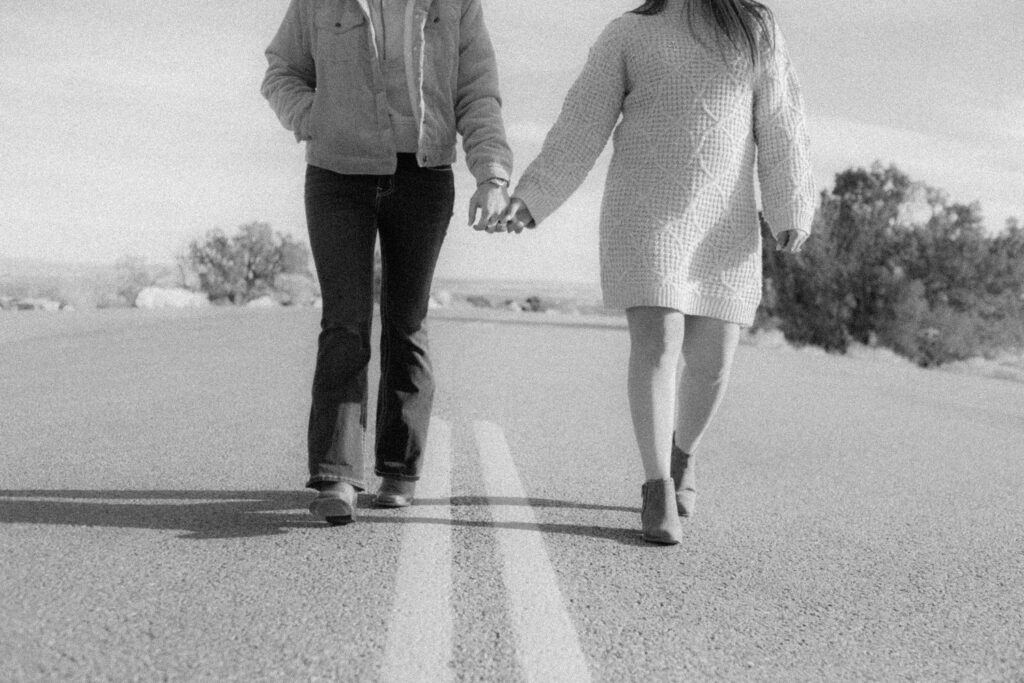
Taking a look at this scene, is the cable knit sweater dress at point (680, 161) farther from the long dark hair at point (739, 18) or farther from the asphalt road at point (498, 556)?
the asphalt road at point (498, 556)

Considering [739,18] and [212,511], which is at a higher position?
[739,18]

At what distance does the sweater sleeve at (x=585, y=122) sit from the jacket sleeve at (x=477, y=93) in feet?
0.52

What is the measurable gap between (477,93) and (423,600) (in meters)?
1.86

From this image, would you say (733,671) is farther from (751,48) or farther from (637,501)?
(751,48)

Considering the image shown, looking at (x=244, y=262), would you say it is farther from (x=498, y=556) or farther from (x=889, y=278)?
(x=498, y=556)

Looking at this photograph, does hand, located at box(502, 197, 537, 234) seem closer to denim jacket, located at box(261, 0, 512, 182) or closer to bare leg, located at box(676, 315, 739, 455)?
denim jacket, located at box(261, 0, 512, 182)

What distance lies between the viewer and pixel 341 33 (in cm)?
358

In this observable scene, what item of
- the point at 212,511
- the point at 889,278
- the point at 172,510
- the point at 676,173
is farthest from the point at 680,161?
the point at 889,278

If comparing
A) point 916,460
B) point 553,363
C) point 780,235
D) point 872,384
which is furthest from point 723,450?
point 872,384

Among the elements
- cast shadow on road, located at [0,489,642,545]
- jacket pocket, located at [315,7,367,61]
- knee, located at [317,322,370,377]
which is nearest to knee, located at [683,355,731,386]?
cast shadow on road, located at [0,489,642,545]

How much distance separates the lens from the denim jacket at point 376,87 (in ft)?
11.7

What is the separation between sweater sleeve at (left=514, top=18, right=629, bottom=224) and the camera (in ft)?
11.9

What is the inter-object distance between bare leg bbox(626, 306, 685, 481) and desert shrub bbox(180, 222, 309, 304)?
27.9 meters

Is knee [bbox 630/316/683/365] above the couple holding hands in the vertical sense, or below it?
below
